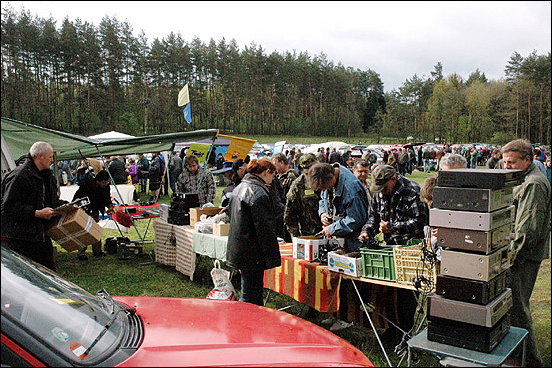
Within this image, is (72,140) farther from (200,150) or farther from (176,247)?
(200,150)

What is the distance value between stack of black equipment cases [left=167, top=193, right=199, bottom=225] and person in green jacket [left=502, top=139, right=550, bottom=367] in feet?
16.7

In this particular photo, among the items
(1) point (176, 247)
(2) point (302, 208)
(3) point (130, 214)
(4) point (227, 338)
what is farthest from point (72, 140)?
(4) point (227, 338)

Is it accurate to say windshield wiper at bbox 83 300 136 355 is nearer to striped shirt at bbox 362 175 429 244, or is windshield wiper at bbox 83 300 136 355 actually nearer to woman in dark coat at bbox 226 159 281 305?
woman in dark coat at bbox 226 159 281 305

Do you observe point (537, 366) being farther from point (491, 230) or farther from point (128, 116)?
point (128, 116)

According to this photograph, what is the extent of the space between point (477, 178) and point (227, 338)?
1.84 m

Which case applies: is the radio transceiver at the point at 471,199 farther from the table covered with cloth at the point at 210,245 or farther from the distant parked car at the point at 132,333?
the table covered with cloth at the point at 210,245

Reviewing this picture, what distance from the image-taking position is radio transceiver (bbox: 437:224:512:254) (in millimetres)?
2762

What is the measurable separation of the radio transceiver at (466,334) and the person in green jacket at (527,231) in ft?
2.19

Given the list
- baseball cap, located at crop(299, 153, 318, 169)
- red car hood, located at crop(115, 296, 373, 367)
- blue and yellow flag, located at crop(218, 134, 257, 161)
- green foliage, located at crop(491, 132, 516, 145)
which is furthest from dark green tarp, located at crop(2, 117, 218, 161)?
green foliage, located at crop(491, 132, 516, 145)

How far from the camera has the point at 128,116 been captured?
56625 mm

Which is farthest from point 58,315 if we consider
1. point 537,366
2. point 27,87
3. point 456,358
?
point 27,87

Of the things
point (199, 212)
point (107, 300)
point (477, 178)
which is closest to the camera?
point (107, 300)

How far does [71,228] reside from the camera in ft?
19.7

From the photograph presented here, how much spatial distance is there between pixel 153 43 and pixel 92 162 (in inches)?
2219
